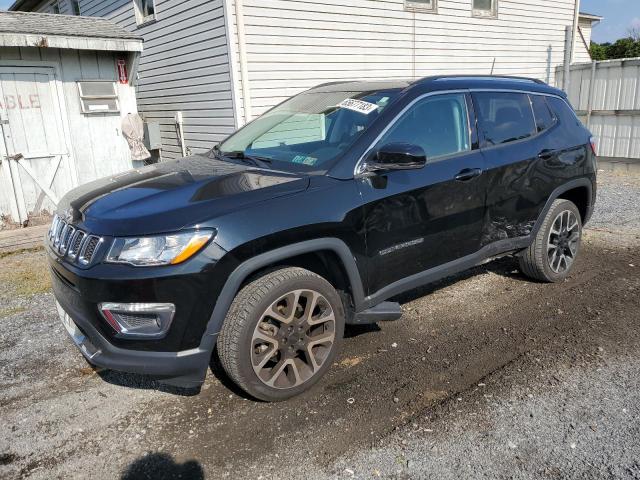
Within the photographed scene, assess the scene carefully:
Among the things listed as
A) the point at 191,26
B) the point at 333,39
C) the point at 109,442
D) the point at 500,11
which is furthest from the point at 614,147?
the point at 109,442

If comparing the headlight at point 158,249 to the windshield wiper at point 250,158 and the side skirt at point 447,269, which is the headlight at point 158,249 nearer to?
the windshield wiper at point 250,158

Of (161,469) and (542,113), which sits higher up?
(542,113)

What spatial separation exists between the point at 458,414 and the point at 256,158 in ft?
6.96

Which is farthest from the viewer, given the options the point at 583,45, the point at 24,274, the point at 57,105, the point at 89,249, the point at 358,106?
the point at 583,45

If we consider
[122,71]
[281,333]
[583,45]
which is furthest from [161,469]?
[583,45]

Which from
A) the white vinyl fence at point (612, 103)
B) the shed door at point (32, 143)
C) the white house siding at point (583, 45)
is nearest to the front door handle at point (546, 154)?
the shed door at point (32, 143)

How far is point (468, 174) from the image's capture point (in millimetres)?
3775

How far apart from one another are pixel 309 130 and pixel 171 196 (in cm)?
128

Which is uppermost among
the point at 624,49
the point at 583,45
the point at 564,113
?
the point at 624,49

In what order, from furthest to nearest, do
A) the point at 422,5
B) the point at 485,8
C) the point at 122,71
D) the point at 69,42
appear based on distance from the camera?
the point at 485,8, the point at 422,5, the point at 122,71, the point at 69,42

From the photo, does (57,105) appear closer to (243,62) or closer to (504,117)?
(243,62)

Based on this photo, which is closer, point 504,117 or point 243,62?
point 504,117

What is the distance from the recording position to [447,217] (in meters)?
3.69

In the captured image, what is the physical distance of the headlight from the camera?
2639mm
